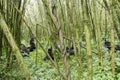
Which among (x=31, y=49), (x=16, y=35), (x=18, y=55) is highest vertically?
(x=18, y=55)

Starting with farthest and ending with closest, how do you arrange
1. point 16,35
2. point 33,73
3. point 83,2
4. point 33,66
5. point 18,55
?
1. point 33,66
2. point 33,73
3. point 16,35
4. point 83,2
5. point 18,55

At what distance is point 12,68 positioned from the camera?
5.76 metres

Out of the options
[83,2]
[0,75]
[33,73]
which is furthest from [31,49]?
[83,2]

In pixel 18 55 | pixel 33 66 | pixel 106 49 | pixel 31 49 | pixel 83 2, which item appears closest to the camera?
pixel 18 55

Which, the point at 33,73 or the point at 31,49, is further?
the point at 31,49

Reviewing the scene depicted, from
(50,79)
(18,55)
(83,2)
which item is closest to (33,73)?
(50,79)

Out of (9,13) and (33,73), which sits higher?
(9,13)

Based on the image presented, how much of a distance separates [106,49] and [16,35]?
9.95 feet

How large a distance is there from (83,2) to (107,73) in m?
3.09

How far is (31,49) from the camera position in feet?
34.2

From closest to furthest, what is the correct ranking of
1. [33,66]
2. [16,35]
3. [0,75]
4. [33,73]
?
[0,75], [16,35], [33,73], [33,66]

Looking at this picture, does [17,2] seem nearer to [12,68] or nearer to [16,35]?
[16,35]

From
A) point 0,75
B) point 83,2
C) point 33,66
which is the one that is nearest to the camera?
point 83,2

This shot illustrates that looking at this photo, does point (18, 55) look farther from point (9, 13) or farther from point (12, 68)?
point (12, 68)
